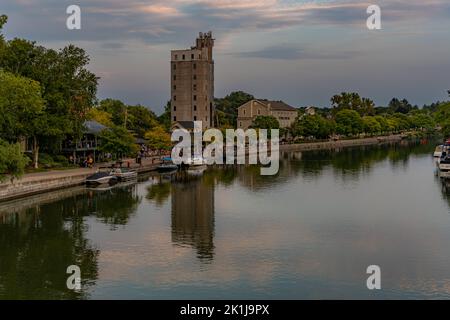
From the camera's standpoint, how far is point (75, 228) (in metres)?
32.5

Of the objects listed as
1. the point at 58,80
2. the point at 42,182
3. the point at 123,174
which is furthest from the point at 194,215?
the point at 58,80

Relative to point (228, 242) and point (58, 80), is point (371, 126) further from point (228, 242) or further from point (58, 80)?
point (228, 242)

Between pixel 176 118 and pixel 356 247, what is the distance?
285ft

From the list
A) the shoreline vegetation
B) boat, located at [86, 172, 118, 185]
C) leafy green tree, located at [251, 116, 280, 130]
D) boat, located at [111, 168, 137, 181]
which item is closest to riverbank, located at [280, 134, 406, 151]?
leafy green tree, located at [251, 116, 280, 130]

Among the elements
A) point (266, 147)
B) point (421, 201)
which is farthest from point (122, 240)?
point (266, 147)

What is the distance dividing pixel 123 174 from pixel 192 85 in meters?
61.2

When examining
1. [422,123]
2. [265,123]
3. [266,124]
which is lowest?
[266,124]

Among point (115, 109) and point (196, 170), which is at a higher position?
point (115, 109)

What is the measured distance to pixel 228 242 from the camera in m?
28.3

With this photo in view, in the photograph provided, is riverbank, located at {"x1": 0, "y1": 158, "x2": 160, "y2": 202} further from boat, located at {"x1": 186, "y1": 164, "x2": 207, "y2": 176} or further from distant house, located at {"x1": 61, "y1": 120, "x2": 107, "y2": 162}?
boat, located at {"x1": 186, "y1": 164, "x2": 207, "y2": 176}

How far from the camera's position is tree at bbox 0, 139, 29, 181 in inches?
1462

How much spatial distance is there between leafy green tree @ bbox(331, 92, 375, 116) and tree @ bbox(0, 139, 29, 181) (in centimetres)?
12650

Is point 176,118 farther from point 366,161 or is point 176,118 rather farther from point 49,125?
point 49,125
